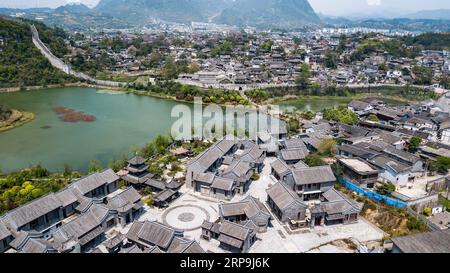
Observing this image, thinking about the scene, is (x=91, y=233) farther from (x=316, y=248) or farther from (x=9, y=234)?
(x=316, y=248)

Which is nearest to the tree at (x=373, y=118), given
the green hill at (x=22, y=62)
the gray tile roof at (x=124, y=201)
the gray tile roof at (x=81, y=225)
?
the gray tile roof at (x=124, y=201)

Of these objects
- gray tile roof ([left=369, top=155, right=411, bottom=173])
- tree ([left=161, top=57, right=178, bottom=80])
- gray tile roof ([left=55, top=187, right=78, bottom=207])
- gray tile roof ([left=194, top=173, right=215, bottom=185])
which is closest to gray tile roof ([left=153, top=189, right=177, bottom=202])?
gray tile roof ([left=194, top=173, right=215, bottom=185])

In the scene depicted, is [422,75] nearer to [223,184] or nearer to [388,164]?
[388,164]

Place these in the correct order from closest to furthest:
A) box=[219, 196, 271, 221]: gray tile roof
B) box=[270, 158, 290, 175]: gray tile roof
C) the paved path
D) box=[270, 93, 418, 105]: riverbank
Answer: box=[219, 196, 271, 221]: gray tile roof < box=[270, 158, 290, 175]: gray tile roof < box=[270, 93, 418, 105]: riverbank < the paved path

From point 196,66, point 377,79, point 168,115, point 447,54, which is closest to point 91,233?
point 168,115

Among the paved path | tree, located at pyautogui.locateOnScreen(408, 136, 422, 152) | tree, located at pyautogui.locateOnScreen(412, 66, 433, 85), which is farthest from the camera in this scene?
the paved path

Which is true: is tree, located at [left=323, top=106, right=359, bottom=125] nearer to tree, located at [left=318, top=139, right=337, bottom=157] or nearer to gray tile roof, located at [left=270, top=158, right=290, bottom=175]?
tree, located at [left=318, top=139, right=337, bottom=157]
